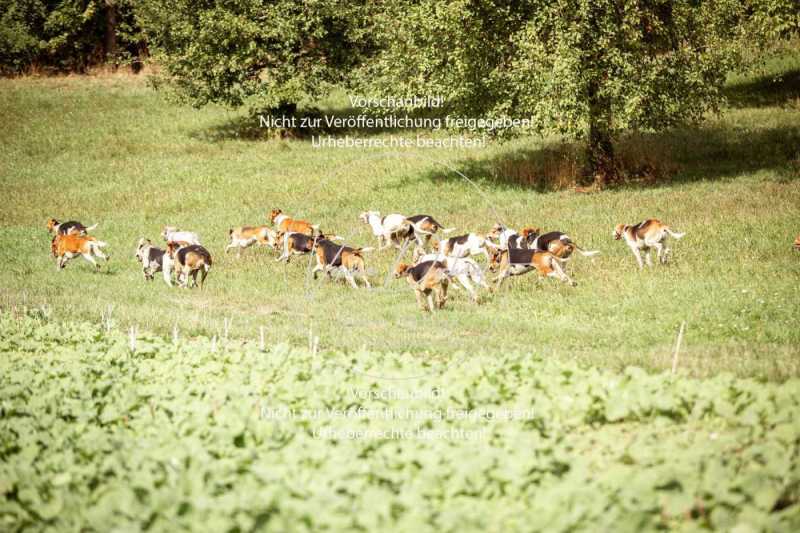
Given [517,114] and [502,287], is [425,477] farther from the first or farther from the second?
[517,114]

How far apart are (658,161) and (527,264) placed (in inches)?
602

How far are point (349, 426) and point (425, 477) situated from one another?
1.50 metres

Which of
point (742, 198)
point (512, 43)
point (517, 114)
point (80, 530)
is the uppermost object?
point (512, 43)

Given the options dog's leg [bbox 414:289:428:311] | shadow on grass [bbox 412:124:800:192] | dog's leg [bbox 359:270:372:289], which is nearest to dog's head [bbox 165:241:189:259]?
dog's leg [bbox 359:270:372:289]

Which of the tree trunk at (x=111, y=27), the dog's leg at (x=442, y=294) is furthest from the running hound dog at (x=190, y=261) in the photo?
the tree trunk at (x=111, y=27)

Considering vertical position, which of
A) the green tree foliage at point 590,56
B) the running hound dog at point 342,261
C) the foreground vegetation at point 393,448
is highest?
the green tree foliage at point 590,56

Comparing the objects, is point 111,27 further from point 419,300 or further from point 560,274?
point 419,300

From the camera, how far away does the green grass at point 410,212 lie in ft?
48.1

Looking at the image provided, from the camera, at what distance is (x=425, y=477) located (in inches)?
329

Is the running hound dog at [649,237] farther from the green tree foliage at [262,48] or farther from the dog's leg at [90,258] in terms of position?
the green tree foliage at [262,48]

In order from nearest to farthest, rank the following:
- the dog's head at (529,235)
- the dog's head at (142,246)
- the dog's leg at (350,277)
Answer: the dog's leg at (350,277) < the dog's head at (529,235) < the dog's head at (142,246)

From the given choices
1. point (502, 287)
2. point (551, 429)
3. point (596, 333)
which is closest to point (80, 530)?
point (551, 429)

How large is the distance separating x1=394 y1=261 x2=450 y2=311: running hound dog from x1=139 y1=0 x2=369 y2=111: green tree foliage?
25.5 metres

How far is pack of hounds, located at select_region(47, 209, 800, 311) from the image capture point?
17047mm
